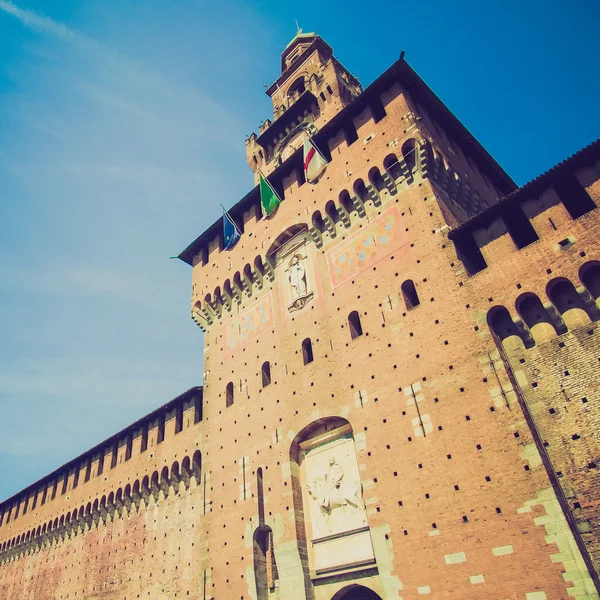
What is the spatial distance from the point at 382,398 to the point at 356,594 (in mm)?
4670

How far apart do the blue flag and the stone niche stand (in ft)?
29.3

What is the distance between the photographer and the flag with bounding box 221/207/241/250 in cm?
2019

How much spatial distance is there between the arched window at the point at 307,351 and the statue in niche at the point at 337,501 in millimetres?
3053

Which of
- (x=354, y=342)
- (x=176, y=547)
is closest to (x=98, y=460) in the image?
(x=176, y=547)

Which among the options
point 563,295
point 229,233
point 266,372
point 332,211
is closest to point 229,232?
point 229,233

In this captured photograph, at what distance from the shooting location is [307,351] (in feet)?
51.1

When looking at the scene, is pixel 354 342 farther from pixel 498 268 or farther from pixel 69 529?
pixel 69 529

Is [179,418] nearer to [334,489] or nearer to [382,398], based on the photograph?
[334,489]

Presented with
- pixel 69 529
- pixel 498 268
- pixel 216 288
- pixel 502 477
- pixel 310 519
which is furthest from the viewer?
pixel 69 529

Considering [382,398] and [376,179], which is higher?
[376,179]

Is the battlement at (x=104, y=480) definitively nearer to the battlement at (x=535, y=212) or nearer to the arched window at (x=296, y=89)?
the battlement at (x=535, y=212)

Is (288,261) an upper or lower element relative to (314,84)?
lower

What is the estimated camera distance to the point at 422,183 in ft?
46.1

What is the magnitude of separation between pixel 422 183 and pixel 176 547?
14525 mm
